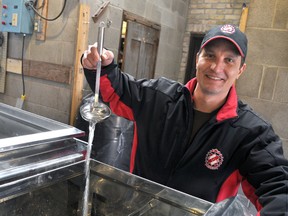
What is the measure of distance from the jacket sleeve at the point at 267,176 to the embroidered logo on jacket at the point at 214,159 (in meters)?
0.10

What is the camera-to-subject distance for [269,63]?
2.71m

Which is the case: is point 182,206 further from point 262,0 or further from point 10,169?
point 262,0

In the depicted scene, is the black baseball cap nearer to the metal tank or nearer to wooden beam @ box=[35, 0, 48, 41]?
the metal tank

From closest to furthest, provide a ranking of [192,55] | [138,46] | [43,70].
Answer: [43,70], [138,46], [192,55]

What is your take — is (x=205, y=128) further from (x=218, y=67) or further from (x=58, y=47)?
(x=58, y=47)

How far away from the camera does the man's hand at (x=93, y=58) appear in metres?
1.05

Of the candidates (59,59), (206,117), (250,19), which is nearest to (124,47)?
(59,59)

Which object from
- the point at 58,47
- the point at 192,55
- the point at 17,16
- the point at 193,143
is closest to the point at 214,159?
the point at 193,143

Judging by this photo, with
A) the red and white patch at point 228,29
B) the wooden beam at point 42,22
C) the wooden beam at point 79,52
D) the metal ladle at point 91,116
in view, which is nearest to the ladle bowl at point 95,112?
the metal ladle at point 91,116

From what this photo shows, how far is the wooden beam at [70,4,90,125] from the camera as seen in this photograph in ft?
8.43

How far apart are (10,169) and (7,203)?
11cm

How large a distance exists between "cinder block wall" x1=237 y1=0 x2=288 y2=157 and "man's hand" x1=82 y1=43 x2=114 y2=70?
80.3 inches

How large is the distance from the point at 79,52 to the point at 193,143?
1.85m

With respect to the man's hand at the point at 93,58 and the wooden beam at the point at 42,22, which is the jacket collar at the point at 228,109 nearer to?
the man's hand at the point at 93,58
